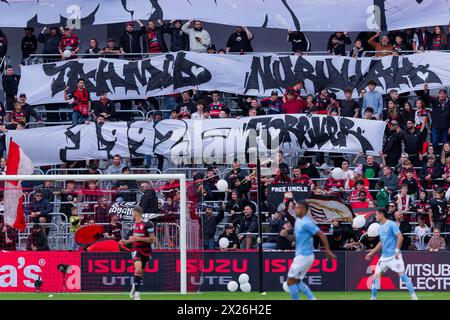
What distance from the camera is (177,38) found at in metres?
34.4

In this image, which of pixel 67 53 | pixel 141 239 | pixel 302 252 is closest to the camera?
pixel 302 252

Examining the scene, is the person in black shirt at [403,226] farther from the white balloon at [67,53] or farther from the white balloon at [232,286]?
the white balloon at [67,53]

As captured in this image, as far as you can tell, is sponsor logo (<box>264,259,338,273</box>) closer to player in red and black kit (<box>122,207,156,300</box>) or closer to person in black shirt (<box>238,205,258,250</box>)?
person in black shirt (<box>238,205,258,250</box>)

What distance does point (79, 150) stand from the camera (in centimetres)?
3228

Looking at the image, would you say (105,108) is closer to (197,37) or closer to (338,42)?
(197,37)

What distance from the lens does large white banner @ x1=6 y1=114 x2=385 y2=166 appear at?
31.7 meters

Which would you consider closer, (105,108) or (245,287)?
(245,287)

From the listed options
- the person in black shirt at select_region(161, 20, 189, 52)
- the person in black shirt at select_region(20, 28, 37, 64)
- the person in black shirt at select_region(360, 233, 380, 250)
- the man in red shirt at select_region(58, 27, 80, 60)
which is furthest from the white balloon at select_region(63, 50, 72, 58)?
the person in black shirt at select_region(360, 233, 380, 250)

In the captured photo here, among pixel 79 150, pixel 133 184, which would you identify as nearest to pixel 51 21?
pixel 79 150

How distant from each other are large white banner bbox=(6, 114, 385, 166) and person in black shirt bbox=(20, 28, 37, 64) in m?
3.84

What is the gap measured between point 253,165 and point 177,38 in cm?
502

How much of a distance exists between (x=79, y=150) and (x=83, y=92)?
5.61 ft

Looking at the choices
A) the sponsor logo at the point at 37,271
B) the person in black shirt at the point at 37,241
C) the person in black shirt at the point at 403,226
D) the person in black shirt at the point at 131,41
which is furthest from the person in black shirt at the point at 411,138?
the person in black shirt at the point at 37,241

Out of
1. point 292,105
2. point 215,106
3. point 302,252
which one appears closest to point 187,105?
point 215,106
